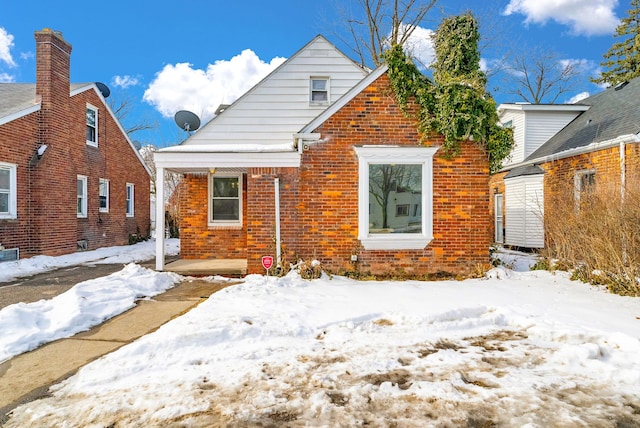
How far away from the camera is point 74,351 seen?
13.0 feet

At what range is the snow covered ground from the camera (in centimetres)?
271

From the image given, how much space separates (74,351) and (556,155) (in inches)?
532

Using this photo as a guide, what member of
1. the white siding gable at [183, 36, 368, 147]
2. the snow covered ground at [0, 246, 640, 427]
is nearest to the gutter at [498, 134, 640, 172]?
the snow covered ground at [0, 246, 640, 427]

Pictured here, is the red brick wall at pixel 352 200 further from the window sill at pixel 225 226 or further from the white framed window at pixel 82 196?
the white framed window at pixel 82 196

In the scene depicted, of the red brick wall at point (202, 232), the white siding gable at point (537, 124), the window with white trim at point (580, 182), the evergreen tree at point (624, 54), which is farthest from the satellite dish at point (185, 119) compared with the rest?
the evergreen tree at point (624, 54)

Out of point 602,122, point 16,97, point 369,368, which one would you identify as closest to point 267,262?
point 369,368

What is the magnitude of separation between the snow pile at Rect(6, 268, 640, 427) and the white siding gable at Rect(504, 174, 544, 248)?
8.04 m

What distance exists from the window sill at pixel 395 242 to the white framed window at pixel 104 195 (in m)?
12.2

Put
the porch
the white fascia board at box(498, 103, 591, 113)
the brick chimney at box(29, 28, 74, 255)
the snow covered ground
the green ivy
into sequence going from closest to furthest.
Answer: the snow covered ground, the green ivy, the porch, the brick chimney at box(29, 28, 74, 255), the white fascia board at box(498, 103, 591, 113)

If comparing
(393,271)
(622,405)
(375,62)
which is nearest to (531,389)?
(622,405)

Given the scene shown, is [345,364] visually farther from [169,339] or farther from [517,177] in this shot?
[517,177]

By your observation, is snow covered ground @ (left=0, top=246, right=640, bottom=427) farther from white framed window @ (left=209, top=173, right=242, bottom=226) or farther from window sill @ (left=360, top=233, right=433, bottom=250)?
white framed window @ (left=209, top=173, right=242, bottom=226)

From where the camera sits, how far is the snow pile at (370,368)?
8.89 feet

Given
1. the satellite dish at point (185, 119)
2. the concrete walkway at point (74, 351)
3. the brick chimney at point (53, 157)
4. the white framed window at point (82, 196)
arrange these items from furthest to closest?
the white framed window at point (82, 196)
the satellite dish at point (185, 119)
the brick chimney at point (53, 157)
the concrete walkway at point (74, 351)
